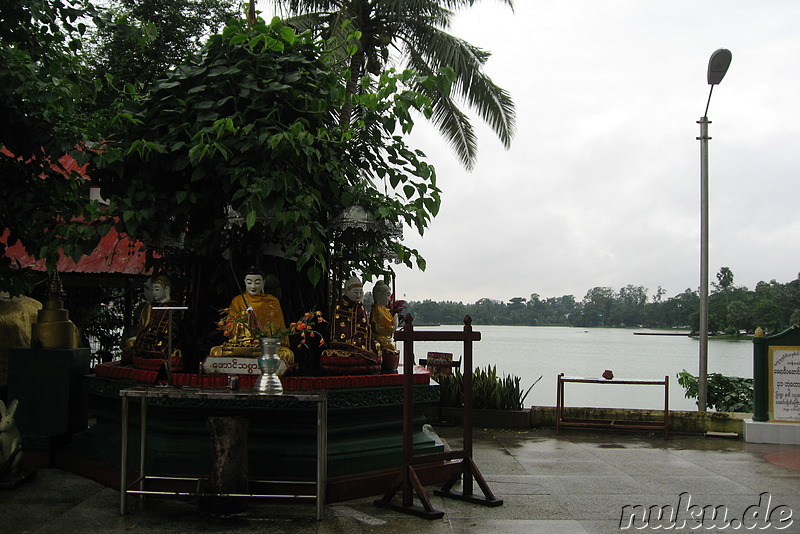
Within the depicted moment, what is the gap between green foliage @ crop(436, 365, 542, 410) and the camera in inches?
447

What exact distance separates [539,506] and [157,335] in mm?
3919

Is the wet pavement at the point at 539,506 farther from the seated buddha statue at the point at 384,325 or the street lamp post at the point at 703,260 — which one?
the street lamp post at the point at 703,260

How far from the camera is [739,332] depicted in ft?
71.1

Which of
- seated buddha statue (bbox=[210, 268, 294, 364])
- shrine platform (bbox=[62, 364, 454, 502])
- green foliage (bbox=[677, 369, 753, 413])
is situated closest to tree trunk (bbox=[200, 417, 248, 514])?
shrine platform (bbox=[62, 364, 454, 502])

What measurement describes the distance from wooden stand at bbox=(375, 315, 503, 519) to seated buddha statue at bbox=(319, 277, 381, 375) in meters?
0.73

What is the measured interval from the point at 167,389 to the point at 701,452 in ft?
21.5

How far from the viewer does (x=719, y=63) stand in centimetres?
1055

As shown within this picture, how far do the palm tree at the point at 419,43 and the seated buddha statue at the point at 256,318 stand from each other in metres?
9.32

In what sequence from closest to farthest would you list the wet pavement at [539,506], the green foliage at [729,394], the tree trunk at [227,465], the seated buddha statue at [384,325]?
the wet pavement at [539,506] < the tree trunk at [227,465] < the seated buddha statue at [384,325] < the green foliage at [729,394]

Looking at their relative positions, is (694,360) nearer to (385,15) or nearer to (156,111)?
(385,15)

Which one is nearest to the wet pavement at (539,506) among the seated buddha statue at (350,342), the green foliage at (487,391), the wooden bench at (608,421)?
the seated buddha statue at (350,342)

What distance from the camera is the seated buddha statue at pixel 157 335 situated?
24.4ft

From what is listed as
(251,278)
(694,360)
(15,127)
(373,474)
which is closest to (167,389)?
(251,278)

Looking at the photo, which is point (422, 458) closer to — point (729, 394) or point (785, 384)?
point (785, 384)
